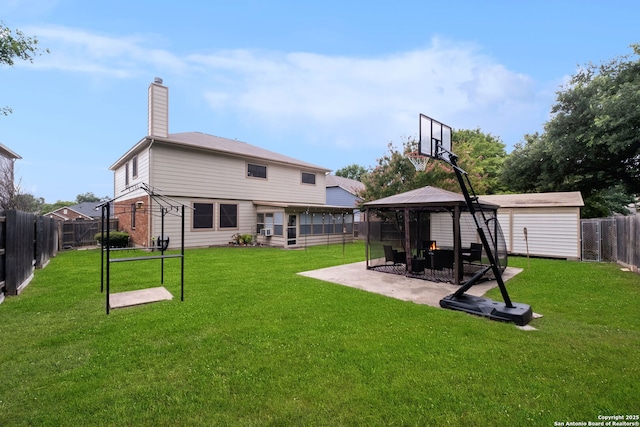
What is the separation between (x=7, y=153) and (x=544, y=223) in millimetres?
27336

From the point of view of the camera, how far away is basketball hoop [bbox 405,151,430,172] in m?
13.9

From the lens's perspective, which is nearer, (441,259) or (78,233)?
(441,259)

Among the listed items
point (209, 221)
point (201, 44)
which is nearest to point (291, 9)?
point (201, 44)

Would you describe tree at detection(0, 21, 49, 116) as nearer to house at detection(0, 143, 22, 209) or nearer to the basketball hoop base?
house at detection(0, 143, 22, 209)

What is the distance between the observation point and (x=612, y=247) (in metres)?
10.0

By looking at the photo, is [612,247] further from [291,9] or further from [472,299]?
[291,9]

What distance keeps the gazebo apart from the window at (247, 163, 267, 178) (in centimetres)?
844

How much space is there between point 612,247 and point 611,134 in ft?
16.8

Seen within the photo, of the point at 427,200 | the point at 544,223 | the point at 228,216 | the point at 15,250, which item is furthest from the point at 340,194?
the point at 15,250

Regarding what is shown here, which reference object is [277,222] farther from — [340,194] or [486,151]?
[486,151]

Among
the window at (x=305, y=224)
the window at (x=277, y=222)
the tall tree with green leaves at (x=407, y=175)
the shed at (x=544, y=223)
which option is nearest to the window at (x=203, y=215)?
the window at (x=277, y=222)

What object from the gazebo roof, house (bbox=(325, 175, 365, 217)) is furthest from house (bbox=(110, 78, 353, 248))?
house (bbox=(325, 175, 365, 217))

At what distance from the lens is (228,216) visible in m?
15.2

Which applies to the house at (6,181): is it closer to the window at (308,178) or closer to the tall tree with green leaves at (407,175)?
the window at (308,178)
